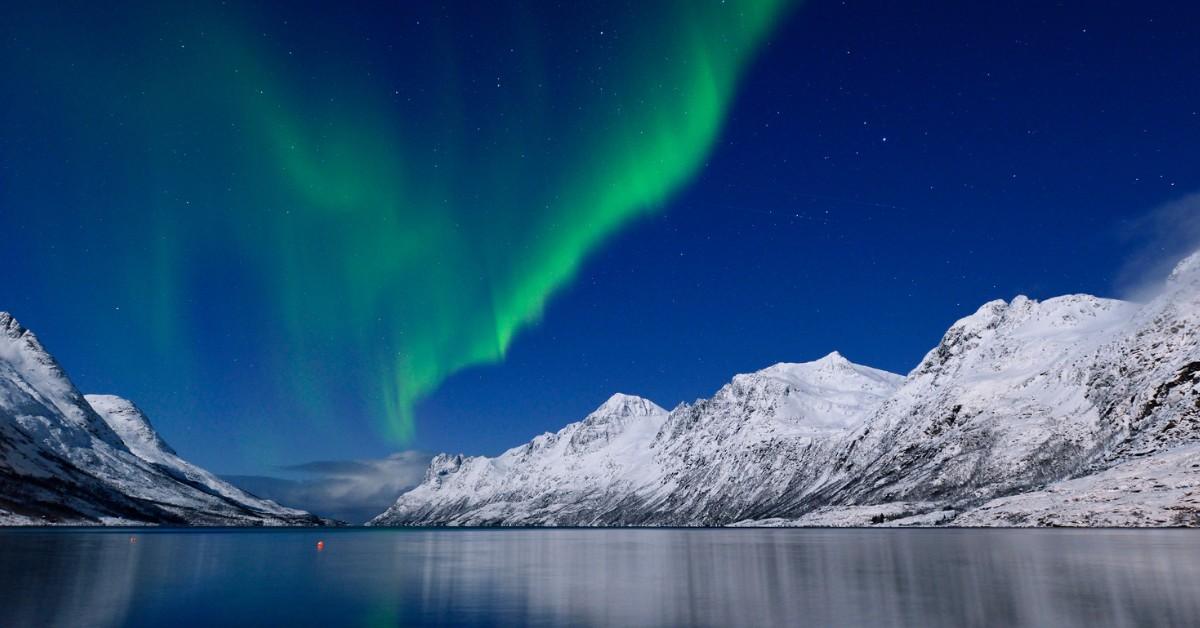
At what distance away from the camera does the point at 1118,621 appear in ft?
112

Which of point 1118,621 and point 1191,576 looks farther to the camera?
point 1191,576

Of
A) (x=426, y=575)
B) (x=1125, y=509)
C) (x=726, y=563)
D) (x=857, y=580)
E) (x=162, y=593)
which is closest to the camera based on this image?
(x=162, y=593)

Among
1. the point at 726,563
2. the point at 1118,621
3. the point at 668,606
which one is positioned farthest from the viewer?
the point at 726,563

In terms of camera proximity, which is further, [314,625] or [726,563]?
[726,563]

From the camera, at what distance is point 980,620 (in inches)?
1393

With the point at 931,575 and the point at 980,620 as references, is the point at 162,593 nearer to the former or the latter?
the point at 980,620

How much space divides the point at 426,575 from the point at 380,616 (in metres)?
31.5

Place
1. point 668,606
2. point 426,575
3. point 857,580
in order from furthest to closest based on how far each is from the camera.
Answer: point 426,575 < point 857,580 < point 668,606

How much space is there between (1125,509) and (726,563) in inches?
6453

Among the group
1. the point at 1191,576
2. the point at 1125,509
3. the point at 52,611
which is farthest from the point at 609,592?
the point at 1125,509

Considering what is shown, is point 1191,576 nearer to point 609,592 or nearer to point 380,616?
point 609,592

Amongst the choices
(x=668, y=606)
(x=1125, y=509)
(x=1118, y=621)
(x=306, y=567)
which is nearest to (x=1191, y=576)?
(x=1118, y=621)

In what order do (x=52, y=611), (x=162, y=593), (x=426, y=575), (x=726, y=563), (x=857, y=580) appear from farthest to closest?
(x=726, y=563), (x=426, y=575), (x=857, y=580), (x=162, y=593), (x=52, y=611)

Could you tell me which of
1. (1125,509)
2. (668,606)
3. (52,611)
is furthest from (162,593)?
(1125,509)
